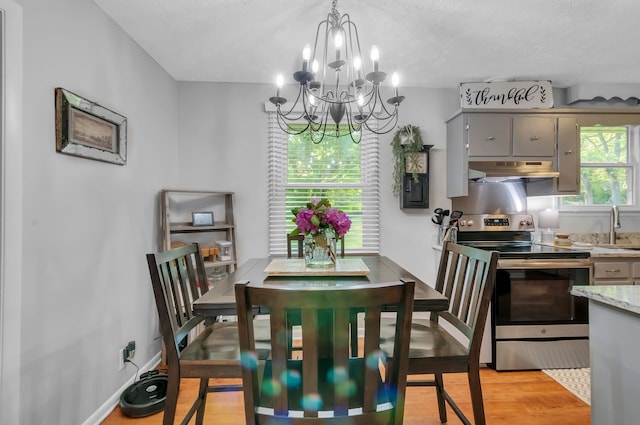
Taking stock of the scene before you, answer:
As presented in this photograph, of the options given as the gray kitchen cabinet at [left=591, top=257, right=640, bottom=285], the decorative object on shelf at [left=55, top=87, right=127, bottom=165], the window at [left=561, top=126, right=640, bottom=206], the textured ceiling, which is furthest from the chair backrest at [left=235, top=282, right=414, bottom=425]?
the window at [left=561, top=126, right=640, bottom=206]

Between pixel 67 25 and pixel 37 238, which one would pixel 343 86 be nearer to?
pixel 67 25

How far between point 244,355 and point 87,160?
5.34ft

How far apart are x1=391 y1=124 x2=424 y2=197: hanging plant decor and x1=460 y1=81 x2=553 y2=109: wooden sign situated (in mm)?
507

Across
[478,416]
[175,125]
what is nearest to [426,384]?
[478,416]

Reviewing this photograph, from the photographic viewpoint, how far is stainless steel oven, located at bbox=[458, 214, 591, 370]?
2619 mm

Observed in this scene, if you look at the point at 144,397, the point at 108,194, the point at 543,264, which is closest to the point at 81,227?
the point at 108,194

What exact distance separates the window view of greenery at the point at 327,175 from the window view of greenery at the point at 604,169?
6.83 feet

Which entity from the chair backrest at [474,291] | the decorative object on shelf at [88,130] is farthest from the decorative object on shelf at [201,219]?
the chair backrest at [474,291]

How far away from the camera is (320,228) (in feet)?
6.22

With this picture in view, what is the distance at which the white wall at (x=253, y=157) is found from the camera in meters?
3.30

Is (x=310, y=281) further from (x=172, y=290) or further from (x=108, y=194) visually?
(x=108, y=194)

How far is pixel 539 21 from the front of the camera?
7.30 ft

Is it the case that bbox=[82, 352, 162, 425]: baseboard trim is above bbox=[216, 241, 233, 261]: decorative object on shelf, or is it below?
below

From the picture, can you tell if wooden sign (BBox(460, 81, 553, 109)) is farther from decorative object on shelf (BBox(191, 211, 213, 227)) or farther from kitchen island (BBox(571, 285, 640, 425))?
decorative object on shelf (BBox(191, 211, 213, 227))
